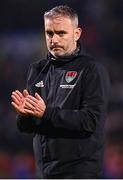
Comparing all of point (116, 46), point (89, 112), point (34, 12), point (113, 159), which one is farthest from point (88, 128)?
point (34, 12)

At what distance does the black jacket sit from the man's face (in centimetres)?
5

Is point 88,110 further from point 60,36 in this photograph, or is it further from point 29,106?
point 60,36

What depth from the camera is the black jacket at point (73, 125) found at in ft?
7.46

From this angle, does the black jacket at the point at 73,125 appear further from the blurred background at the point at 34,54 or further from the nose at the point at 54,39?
the blurred background at the point at 34,54

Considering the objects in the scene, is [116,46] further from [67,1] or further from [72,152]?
[72,152]

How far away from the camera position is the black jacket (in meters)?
2.27

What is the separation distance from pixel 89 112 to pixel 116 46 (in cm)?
414

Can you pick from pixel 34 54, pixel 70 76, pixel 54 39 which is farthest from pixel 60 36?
pixel 34 54

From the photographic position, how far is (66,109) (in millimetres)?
2305

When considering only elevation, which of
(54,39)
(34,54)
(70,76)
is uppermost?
(54,39)

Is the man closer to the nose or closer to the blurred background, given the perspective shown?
the nose

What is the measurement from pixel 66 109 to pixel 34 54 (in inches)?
162

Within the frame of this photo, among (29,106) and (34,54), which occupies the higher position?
(29,106)

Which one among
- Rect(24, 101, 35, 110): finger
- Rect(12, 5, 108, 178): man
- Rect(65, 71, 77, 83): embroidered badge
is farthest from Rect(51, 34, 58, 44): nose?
Rect(24, 101, 35, 110): finger
